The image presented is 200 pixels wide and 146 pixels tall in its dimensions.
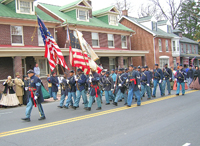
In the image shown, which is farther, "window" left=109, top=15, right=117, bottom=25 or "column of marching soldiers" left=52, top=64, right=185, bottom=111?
"window" left=109, top=15, right=117, bottom=25

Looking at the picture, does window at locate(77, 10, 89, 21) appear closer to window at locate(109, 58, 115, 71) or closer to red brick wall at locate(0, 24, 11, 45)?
window at locate(109, 58, 115, 71)

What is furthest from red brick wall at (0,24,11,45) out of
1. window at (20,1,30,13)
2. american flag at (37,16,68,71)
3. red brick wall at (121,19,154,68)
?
red brick wall at (121,19,154,68)

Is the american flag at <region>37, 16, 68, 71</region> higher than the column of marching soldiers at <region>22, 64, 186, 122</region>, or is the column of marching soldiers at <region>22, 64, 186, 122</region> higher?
the american flag at <region>37, 16, 68, 71</region>

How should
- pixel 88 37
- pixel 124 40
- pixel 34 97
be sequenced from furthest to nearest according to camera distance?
pixel 124 40 < pixel 88 37 < pixel 34 97

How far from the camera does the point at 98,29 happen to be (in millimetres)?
27672

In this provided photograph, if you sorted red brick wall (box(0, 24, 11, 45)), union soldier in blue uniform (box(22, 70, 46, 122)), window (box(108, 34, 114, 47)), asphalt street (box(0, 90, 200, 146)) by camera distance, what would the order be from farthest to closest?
window (box(108, 34, 114, 47)), red brick wall (box(0, 24, 11, 45)), union soldier in blue uniform (box(22, 70, 46, 122)), asphalt street (box(0, 90, 200, 146))

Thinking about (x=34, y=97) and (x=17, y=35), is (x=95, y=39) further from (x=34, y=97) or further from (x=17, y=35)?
(x=34, y=97)

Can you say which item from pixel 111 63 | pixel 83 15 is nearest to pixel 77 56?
pixel 83 15

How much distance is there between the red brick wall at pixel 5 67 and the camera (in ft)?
66.8

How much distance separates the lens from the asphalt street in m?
6.19

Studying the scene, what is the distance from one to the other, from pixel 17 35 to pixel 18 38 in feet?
0.92

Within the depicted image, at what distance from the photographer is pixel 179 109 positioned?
10.2 m

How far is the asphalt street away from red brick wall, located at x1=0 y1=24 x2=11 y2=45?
12.2 m

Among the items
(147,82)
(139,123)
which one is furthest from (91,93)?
(147,82)
